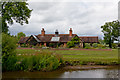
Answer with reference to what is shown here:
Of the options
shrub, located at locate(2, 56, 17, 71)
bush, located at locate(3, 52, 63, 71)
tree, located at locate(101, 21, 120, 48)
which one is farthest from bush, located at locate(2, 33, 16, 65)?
tree, located at locate(101, 21, 120, 48)

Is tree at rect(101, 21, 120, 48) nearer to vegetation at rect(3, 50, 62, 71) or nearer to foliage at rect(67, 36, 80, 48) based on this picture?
foliage at rect(67, 36, 80, 48)

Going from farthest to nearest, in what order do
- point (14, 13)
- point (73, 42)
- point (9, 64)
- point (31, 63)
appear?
point (73, 42) → point (14, 13) → point (9, 64) → point (31, 63)

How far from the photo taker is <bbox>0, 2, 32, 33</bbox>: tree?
24.3 metres

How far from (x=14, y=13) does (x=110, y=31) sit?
5059cm

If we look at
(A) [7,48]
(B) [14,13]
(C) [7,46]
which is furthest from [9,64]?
(B) [14,13]

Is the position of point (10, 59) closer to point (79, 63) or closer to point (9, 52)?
point (9, 52)

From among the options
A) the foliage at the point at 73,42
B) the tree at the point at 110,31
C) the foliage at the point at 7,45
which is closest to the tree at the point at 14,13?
the foliage at the point at 7,45

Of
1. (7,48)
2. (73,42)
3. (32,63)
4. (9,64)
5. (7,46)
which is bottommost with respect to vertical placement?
(9,64)

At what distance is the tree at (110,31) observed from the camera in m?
62.0

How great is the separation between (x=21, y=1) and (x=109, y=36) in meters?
48.3

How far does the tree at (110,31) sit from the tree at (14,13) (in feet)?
151

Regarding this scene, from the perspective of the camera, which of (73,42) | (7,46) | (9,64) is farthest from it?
(73,42)

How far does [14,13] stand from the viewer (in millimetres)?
24766

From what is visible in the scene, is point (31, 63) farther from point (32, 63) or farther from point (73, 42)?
point (73, 42)
